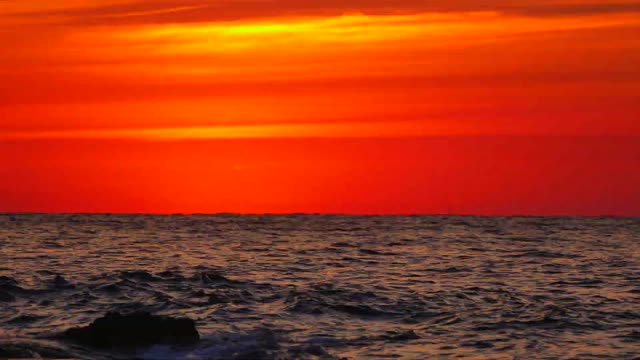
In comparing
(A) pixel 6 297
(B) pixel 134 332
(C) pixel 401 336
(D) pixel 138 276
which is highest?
(D) pixel 138 276

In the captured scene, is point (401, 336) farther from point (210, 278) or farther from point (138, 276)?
point (138, 276)

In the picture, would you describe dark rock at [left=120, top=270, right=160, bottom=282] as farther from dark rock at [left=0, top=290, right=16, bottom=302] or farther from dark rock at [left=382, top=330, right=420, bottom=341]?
dark rock at [left=382, top=330, right=420, bottom=341]

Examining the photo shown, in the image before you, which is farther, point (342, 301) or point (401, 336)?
point (342, 301)

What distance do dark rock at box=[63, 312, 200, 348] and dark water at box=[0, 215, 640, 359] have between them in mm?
500

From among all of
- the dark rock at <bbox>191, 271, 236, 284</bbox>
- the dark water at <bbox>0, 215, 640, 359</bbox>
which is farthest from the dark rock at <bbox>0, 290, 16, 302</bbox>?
the dark rock at <bbox>191, 271, 236, 284</bbox>

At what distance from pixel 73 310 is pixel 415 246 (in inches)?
1542

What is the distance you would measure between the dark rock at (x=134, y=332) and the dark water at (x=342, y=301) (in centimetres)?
50

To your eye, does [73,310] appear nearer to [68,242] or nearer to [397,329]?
[397,329]

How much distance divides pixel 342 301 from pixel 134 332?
10083mm

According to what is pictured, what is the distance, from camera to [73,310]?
101 feet

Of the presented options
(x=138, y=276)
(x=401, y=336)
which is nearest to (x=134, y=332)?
(x=401, y=336)

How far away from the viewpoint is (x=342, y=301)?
33625mm

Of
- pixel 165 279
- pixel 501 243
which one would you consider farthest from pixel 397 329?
pixel 501 243

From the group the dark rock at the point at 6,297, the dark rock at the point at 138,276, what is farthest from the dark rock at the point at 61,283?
the dark rock at the point at 6,297
